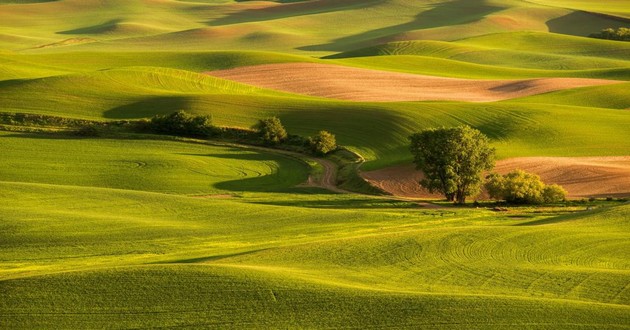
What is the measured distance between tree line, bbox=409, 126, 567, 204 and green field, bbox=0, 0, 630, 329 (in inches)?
80.8

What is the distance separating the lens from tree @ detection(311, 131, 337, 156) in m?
68.3

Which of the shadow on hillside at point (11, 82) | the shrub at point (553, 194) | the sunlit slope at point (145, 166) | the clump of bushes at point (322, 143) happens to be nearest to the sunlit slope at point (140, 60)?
the shadow on hillside at point (11, 82)

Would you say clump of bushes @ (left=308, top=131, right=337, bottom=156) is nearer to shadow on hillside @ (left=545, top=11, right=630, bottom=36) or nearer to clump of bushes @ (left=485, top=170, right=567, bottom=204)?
clump of bushes @ (left=485, top=170, right=567, bottom=204)

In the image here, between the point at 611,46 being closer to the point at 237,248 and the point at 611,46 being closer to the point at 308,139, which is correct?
the point at 308,139

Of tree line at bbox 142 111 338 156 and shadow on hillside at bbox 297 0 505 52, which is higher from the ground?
shadow on hillside at bbox 297 0 505 52

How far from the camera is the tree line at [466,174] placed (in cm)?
5584

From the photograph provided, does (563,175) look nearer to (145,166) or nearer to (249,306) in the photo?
(145,166)

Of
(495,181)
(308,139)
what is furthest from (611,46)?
(495,181)

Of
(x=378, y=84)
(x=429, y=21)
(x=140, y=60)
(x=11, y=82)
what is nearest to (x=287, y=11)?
(x=429, y=21)

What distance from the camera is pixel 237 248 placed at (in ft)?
133

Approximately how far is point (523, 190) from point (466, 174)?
318cm

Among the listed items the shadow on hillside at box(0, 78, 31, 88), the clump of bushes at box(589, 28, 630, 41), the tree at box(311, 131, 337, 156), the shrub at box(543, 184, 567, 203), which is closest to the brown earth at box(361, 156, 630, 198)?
the shrub at box(543, 184, 567, 203)

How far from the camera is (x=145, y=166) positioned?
208 feet

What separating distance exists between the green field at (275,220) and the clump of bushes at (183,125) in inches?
64.8
